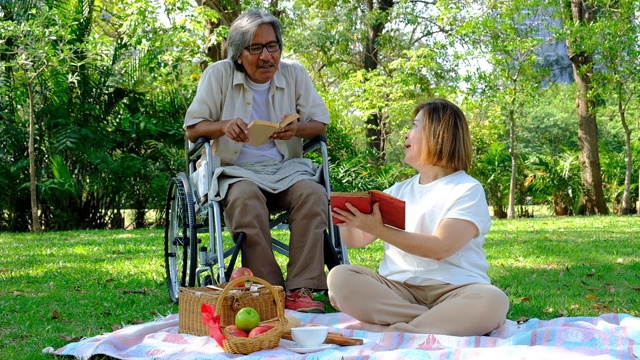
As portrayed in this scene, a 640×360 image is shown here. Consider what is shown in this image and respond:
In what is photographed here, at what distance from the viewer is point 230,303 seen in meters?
3.14

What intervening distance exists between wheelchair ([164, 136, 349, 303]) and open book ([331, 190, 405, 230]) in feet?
2.58

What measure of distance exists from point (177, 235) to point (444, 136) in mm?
1894

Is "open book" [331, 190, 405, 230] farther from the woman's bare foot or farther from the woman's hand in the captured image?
the woman's bare foot

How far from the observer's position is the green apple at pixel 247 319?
9.53 ft

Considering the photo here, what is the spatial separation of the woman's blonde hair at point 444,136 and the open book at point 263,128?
2.48ft

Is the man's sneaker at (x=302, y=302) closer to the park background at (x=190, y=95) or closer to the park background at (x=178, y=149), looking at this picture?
the park background at (x=178, y=149)

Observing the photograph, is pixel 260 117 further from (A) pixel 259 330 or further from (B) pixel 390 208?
(A) pixel 259 330

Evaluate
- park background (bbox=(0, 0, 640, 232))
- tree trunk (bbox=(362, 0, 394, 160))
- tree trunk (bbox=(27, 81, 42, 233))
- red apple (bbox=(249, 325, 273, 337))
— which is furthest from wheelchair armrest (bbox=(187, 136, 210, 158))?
tree trunk (bbox=(362, 0, 394, 160))

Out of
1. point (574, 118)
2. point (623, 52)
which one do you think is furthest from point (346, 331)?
point (574, 118)

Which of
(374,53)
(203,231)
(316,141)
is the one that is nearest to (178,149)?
(203,231)

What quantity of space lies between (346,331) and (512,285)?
2012mm

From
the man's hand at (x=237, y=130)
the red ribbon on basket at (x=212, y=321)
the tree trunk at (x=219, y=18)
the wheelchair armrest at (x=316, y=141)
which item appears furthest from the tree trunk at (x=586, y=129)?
the red ribbon on basket at (x=212, y=321)

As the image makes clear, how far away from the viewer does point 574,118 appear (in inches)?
1066

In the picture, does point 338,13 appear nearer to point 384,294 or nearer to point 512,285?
point 512,285
